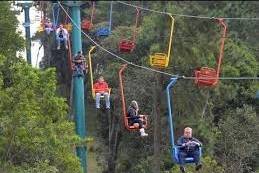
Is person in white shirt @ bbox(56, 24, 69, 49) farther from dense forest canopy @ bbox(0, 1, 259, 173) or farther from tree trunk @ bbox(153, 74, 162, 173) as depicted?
tree trunk @ bbox(153, 74, 162, 173)

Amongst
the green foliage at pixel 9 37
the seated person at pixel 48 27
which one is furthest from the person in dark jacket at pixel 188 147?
the seated person at pixel 48 27

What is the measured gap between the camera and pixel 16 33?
82.4ft

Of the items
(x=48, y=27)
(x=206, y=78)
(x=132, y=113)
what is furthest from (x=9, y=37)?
(x=206, y=78)

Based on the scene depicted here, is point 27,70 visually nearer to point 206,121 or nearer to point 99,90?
point 99,90

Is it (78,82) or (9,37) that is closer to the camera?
(78,82)

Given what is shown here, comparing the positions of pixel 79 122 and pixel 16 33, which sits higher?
pixel 16 33

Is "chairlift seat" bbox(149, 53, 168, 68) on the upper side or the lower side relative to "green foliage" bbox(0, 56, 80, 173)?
upper

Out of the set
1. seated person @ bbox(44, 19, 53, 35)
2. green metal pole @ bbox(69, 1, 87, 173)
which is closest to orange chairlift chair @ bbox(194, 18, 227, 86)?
green metal pole @ bbox(69, 1, 87, 173)

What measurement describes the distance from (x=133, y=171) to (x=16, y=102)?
10.3 m

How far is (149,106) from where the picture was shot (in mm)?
26312

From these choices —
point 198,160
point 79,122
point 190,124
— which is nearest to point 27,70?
point 79,122

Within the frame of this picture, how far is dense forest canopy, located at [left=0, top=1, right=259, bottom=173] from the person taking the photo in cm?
1708

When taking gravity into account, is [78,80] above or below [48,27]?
below

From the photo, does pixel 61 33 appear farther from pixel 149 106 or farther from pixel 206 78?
pixel 206 78
